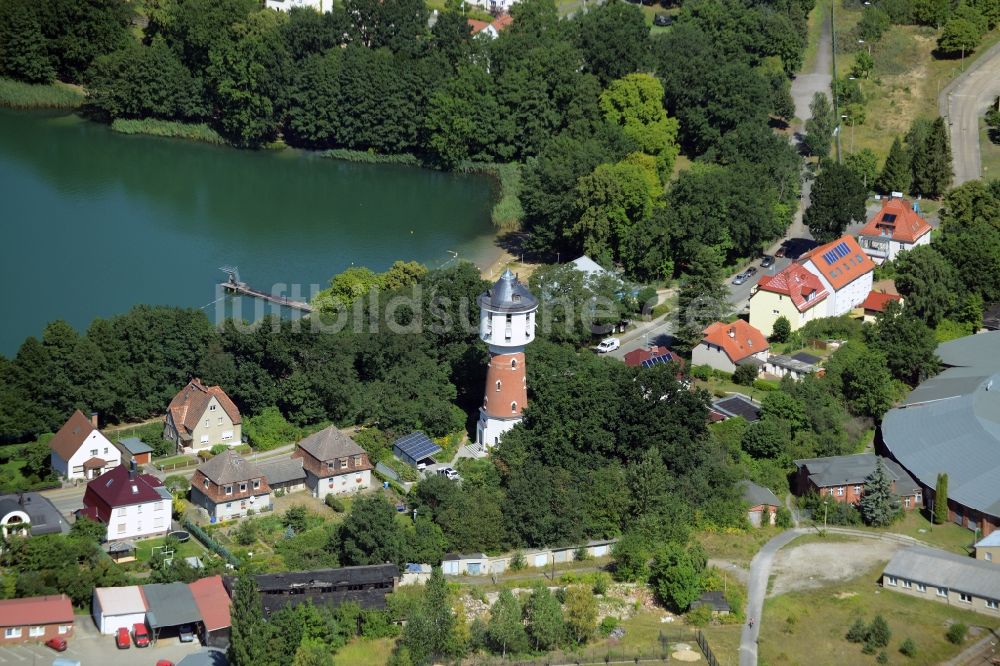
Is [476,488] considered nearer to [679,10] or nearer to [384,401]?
[384,401]

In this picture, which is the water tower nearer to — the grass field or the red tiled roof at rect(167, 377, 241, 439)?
the red tiled roof at rect(167, 377, 241, 439)

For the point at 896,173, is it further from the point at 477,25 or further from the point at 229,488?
the point at 229,488

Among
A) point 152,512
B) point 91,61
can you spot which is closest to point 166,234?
point 91,61

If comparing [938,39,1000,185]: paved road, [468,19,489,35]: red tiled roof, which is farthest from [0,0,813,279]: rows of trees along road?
[938,39,1000,185]: paved road

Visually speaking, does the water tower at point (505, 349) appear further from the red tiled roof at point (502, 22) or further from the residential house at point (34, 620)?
the red tiled roof at point (502, 22)

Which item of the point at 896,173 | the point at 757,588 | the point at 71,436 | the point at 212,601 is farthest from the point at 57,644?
the point at 896,173

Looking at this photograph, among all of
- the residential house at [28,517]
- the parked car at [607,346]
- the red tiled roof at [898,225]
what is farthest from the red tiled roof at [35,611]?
the red tiled roof at [898,225]
